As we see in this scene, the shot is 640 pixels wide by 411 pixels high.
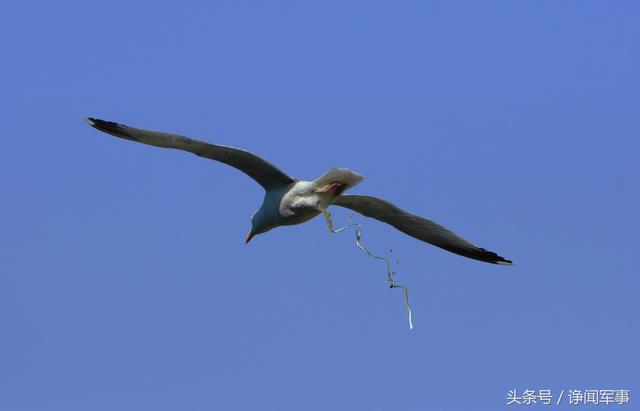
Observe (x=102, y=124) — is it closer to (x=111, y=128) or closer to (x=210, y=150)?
(x=111, y=128)

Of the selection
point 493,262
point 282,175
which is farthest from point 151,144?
point 493,262

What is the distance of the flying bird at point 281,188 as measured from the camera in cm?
1295

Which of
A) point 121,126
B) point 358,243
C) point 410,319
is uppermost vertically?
point 121,126

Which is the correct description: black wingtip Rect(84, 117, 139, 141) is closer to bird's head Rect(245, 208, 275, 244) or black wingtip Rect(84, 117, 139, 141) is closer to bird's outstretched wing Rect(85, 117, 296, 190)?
bird's outstretched wing Rect(85, 117, 296, 190)

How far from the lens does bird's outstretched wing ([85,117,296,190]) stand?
Answer: 1292cm

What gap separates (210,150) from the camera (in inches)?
515

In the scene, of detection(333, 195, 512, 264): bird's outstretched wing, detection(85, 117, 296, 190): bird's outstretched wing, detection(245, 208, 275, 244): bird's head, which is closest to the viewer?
detection(85, 117, 296, 190): bird's outstretched wing

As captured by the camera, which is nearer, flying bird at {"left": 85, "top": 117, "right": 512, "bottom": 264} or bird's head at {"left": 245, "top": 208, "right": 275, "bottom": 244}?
flying bird at {"left": 85, "top": 117, "right": 512, "bottom": 264}

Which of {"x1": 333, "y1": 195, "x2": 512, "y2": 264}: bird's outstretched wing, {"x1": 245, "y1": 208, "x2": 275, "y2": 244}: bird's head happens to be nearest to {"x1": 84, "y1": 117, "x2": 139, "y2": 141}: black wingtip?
{"x1": 245, "y1": 208, "x2": 275, "y2": 244}: bird's head

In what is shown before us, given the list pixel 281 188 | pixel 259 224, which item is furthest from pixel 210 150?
pixel 259 224

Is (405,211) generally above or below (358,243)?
above

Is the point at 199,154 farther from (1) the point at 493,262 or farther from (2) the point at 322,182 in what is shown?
(1) the point at 493,262

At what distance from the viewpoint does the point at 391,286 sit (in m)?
13.2

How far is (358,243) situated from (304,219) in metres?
0.89
